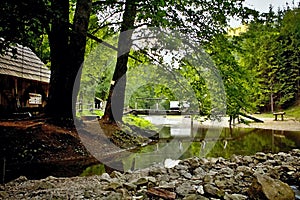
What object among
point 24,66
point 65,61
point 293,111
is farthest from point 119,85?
point 293,111

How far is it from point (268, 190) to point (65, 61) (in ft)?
15.2

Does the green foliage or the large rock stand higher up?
the green foliage

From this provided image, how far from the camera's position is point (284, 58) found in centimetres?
2086

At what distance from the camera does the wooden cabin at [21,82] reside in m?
8.12

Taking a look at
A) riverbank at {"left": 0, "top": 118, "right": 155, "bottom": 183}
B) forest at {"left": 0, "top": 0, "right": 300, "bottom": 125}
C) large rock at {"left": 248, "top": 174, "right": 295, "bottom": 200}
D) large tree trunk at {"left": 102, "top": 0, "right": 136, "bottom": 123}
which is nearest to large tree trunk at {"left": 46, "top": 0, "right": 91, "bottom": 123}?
forest at {"left": 0, "top": 0, "right": 300, "bottom": 125}

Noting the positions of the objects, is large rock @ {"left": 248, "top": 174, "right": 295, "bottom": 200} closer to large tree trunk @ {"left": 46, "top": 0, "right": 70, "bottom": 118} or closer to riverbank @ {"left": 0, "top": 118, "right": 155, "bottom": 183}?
riverbank @ {"left": 0, "top": 118, "right": 155, "bottom": 183}

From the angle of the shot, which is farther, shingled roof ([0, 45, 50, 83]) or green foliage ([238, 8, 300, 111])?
green foliage ([238, 8, 300, 111])

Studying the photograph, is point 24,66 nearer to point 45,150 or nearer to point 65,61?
point 65,61

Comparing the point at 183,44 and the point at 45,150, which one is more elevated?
the point at 183,44

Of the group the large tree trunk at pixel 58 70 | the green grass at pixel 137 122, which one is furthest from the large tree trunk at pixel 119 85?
the large tree trunk at pixel 58 70

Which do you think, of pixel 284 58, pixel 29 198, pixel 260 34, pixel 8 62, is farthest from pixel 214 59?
pixel 284 58

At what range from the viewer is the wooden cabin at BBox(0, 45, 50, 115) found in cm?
812

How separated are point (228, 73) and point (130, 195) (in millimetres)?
3377

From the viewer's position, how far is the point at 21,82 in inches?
365
